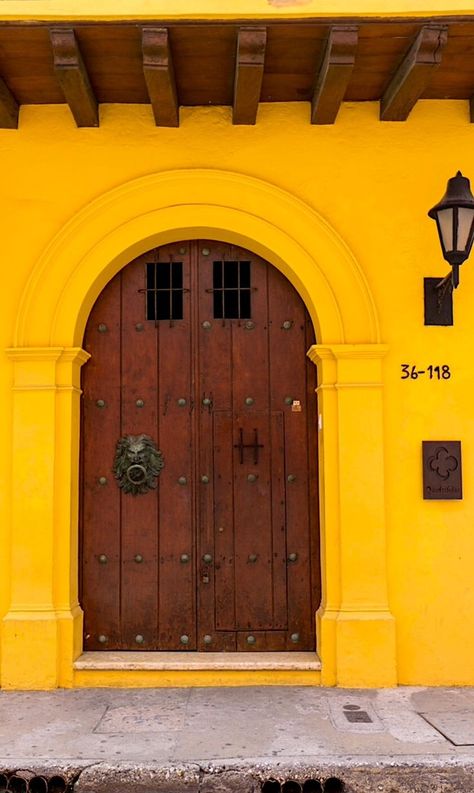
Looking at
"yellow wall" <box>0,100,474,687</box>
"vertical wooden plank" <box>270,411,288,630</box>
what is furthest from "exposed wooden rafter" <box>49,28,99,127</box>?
"vertical wooden plank" <box>270,411,288,630</box>

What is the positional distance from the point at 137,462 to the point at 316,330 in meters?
1.49

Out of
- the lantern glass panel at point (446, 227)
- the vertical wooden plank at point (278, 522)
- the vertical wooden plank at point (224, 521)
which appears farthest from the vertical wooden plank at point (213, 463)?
the lantern glass panel at point (446, 227)

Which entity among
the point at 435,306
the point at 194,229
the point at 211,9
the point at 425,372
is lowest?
the point at 425,372

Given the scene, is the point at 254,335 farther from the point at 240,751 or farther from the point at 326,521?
the point at 240,751

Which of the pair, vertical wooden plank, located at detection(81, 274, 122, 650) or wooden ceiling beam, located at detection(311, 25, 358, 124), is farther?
vertical wooden plank, located at detection(81, 274, 122, 650)

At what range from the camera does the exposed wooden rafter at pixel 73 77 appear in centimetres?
422

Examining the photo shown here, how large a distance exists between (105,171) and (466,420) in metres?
2.89

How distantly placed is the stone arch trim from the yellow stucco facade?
0.04 feet

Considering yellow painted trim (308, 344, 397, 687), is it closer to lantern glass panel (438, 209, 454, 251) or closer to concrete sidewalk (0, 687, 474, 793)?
concrete sidewalk (0, 687, 474, 793)

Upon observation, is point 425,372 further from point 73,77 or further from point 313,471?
point 73,77

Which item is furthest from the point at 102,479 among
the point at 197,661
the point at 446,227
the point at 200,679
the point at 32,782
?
the point at 446,227

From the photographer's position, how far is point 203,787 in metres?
3.49

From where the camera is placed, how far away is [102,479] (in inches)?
201

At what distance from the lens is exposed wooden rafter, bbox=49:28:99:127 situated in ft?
13.9
